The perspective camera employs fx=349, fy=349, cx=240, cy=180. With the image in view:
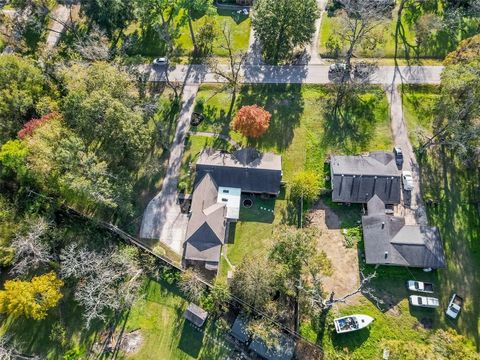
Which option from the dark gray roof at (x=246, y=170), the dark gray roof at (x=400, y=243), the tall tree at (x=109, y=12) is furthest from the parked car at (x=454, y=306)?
the tall tree at (x=109, y=12)

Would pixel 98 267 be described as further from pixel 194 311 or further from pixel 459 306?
pixel 459 306

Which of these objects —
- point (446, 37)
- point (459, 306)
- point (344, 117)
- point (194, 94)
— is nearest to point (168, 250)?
point (194, 94)

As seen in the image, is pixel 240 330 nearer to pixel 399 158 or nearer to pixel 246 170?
pixel 246 170

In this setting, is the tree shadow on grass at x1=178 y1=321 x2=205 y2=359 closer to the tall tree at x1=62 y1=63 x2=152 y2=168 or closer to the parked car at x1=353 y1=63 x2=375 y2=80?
the tall tree at x1=62 y1=63 x2=152 y2=168

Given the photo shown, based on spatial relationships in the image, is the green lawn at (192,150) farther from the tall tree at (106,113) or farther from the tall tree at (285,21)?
the tall tree at (285,21)

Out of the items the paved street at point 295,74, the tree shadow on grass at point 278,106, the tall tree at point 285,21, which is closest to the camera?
the tall tree at point 285,21
